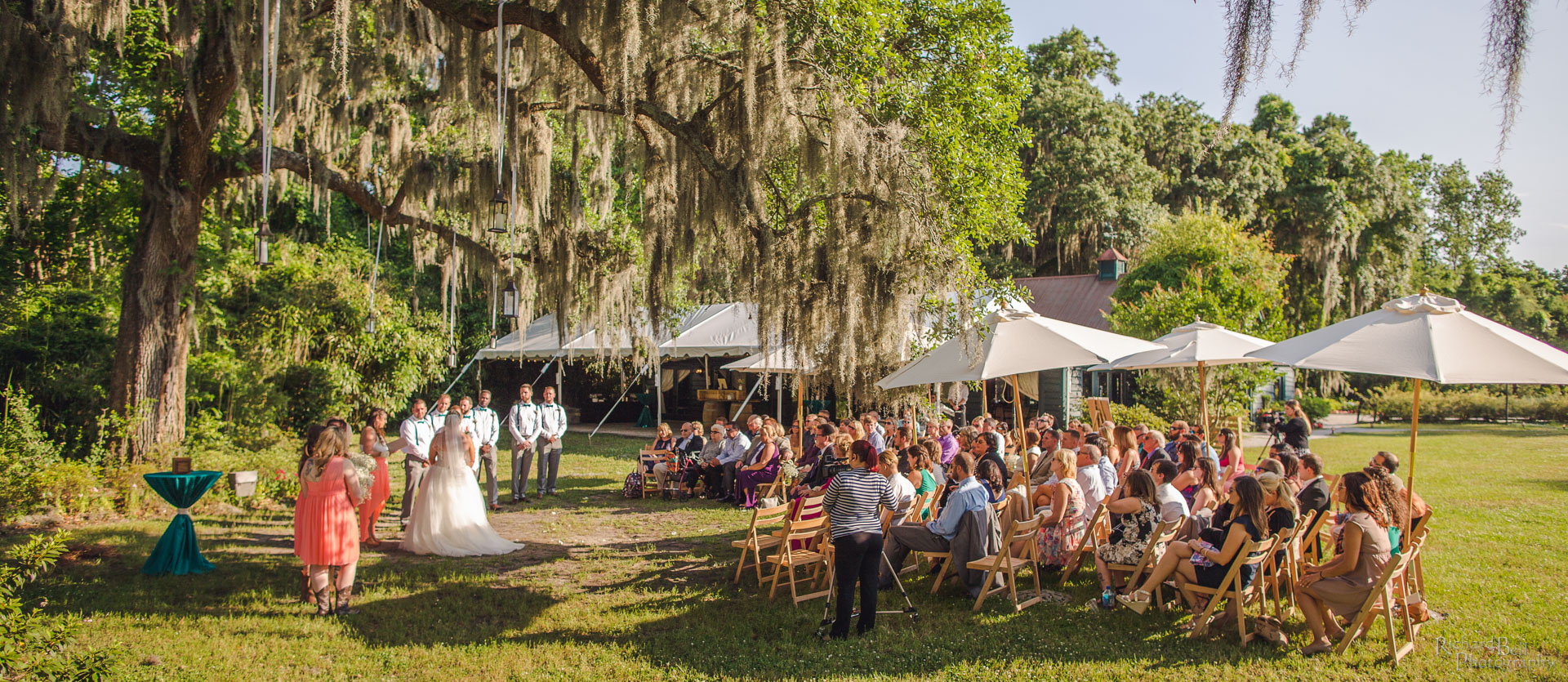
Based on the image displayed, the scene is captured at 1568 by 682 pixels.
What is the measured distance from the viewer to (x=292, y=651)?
15.4 feet

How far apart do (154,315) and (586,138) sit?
5.01 metres

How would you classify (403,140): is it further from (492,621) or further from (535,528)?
(492,621)

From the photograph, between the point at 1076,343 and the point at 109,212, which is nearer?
the point at 1076,343

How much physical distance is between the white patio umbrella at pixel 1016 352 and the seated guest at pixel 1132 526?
909 millimetres

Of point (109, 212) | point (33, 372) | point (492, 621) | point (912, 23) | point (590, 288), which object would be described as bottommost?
point (492, 621)

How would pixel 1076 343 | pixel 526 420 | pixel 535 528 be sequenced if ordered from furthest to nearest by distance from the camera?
pixel 526 420 → pixel 535 528 → pixel 1076 343

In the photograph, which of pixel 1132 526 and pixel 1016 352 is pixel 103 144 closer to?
pixel 1016 352

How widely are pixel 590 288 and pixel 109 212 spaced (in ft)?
25.1

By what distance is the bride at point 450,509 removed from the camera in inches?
286

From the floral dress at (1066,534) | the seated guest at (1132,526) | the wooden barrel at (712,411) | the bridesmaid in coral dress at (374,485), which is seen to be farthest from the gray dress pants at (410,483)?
the wooden barrel at (712,411)

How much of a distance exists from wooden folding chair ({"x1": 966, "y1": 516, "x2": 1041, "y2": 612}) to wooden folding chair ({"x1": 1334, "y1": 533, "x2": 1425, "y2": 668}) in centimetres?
171

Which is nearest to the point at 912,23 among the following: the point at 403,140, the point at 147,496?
the point at 403,140

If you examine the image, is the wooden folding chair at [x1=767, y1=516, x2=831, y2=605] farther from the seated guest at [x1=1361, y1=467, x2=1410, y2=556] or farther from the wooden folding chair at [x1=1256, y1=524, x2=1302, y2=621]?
the seated guest at [x1=1361, y1=467, x2=1410, y2=556]

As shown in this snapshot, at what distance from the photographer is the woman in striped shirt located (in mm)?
4812
